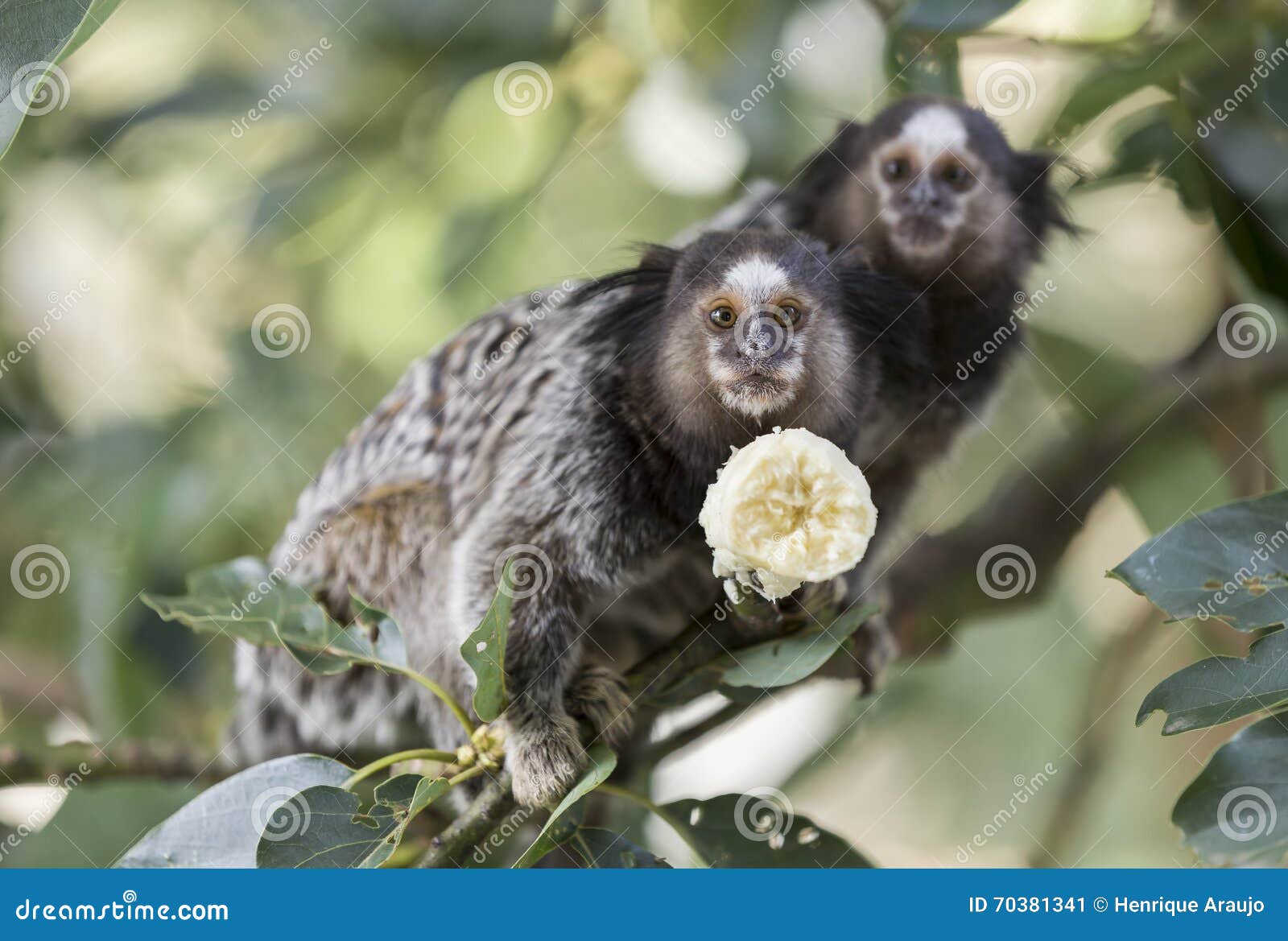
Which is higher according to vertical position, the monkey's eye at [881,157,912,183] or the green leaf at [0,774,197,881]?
the monkey's eye at [881,157,912,183]

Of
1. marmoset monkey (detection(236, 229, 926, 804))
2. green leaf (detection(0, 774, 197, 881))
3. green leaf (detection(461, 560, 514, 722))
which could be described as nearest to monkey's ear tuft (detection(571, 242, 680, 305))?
marmoset monkey (detection(236, 229, 926, 804))

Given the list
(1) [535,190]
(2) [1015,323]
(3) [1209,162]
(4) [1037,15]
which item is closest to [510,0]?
(1) [535,190]

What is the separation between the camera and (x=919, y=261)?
5.52 feet

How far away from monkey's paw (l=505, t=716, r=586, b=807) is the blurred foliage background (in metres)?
0.52

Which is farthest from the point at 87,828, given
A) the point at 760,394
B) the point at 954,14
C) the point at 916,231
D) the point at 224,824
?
the point at 954,14

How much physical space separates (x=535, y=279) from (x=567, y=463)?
31.2 inches

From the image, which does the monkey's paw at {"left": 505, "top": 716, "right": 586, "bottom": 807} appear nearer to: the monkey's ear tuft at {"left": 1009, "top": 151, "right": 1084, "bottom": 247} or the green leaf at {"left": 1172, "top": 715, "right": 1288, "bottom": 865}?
the green leaf at {"left": 1172, "top": 715, "right": 1288, "bottom": 865}

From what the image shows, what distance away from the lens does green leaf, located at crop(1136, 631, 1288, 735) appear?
1161 mm

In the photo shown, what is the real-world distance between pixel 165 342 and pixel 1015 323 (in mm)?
1668

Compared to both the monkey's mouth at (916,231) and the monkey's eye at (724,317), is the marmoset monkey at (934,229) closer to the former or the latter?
the monkey's mouth at (916,231)

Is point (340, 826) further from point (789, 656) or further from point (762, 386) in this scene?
point (762, 386)

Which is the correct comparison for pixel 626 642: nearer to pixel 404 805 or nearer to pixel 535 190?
pixel 404 805

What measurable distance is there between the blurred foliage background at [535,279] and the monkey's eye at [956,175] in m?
0.22

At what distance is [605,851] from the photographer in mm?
1330
